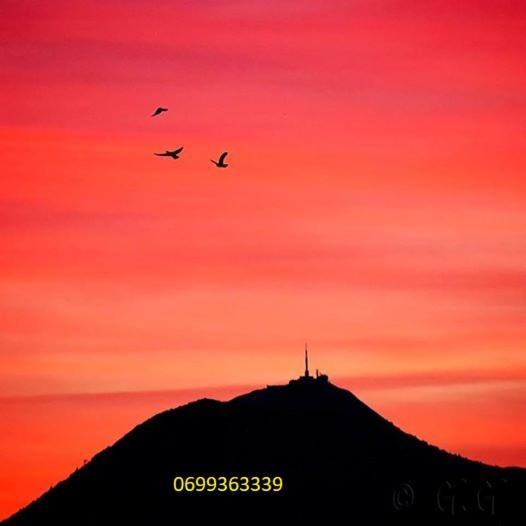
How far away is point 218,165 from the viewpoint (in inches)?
4862

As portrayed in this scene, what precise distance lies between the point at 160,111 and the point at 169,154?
12.9 metres

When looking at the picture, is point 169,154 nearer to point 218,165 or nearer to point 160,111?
point 218,165

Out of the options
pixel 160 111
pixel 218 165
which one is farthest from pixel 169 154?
pixel 160 111

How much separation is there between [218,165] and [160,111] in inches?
655

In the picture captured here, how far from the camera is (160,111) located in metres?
108

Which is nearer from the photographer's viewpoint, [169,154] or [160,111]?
[160,111]

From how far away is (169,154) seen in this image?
395ft

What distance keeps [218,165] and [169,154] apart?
522 cm

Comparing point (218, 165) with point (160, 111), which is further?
point (218, 165)
